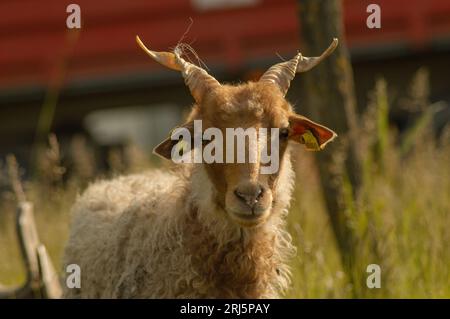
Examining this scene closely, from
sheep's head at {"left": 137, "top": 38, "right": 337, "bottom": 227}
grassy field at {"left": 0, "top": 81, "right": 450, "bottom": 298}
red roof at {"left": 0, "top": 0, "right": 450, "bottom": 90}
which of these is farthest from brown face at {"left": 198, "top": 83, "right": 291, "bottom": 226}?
red roof at {"left": 0, "top": 0, "right": 450, "bottom": 90}

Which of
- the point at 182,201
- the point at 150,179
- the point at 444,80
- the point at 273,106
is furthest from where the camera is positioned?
the point at 444,80

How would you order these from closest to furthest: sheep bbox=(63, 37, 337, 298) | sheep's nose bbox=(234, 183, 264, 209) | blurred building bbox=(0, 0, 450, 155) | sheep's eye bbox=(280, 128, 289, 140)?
sheep's nose bbox=(234, 183, 264, 209), sheep bbox=(63, 37, 337, 298), sheep's eye bbox=(280, 128, 289, 140), blurred building bbox=(0, 0, 450, 155)

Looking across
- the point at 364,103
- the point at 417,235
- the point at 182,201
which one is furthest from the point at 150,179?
the point at 364,103

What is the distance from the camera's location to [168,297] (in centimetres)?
404

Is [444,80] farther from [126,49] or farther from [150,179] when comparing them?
[150,179]

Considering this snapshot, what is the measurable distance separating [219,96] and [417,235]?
1770 mm

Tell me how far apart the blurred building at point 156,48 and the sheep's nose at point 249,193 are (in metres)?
7.89

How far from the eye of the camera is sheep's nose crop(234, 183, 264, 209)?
11.7ft

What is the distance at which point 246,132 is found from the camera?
3766mm

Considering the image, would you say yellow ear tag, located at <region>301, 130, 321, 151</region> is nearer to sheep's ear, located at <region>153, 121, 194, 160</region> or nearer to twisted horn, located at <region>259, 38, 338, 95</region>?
twisted horn, located at <region>259, 38, 338, 95</region>

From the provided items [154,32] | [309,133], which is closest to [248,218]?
[309,133]

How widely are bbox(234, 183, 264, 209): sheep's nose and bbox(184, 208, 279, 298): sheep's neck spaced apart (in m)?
0.42

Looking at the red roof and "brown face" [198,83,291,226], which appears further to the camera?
the red roof

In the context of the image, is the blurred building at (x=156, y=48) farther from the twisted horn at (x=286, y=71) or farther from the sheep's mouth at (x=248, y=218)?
the sheep's mouth at (x=248, y=218)
